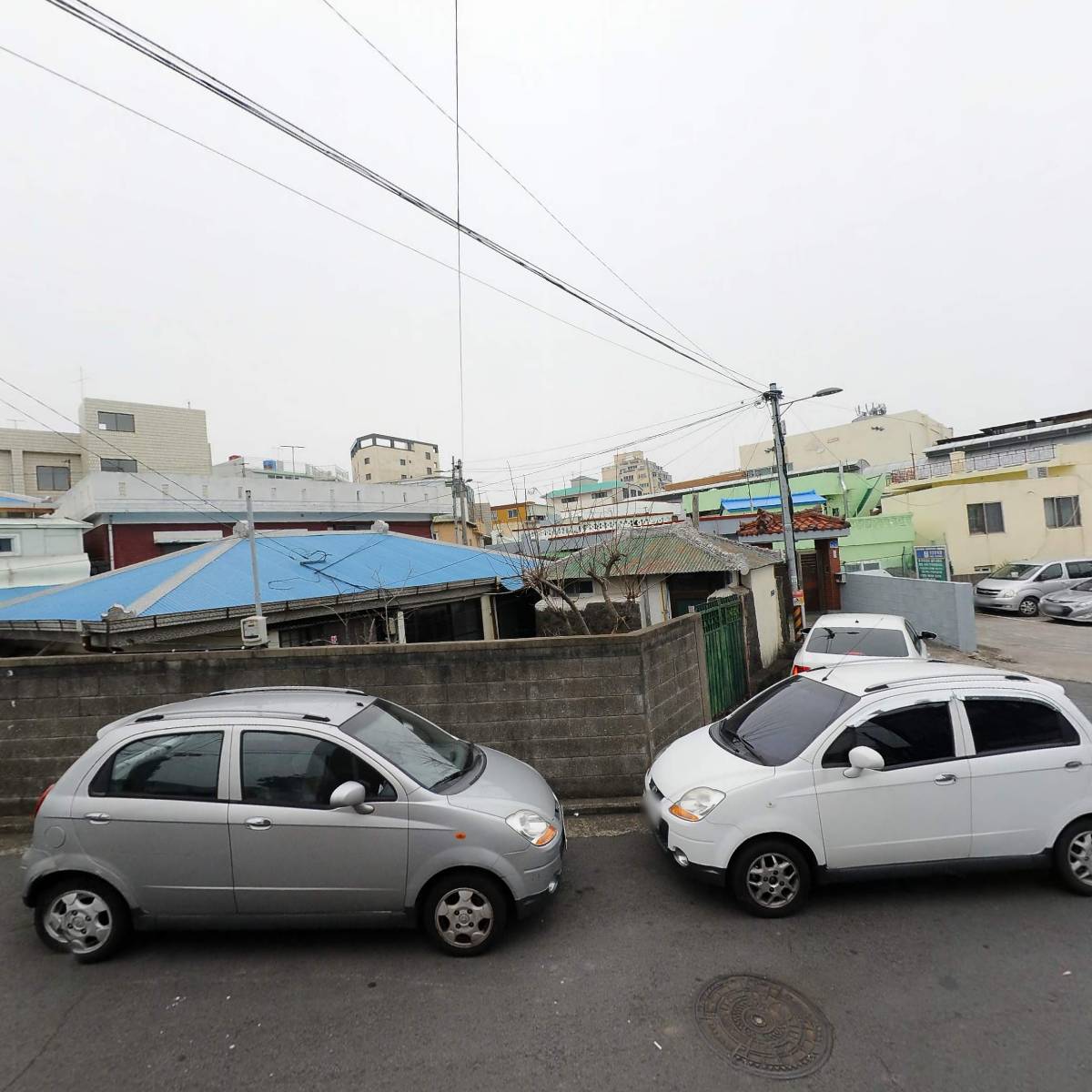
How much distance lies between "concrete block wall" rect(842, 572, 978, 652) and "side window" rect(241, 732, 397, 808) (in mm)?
14686

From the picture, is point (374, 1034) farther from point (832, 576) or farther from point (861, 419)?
point (861, 419)

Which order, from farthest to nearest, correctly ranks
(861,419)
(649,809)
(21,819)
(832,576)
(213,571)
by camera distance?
1. (861,419)
2. (832,576)
3. (213,571)
4. (21,819)
5. (649,809)

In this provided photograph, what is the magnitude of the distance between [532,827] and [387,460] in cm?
7857

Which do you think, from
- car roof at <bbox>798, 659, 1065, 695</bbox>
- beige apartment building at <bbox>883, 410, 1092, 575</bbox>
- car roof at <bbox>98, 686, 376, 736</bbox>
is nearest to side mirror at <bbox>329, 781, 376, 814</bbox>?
car roof at <bbox>98, 686, 376, 736</bbox>

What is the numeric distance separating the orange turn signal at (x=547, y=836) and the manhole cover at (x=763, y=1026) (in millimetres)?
1105

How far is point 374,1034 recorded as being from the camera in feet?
9.92

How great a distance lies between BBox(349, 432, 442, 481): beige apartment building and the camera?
78.2m

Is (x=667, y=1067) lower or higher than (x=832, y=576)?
lower

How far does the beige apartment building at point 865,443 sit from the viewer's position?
50.8 m

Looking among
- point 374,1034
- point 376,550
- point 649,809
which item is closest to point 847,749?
point 649,809

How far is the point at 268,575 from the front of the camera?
10.5m

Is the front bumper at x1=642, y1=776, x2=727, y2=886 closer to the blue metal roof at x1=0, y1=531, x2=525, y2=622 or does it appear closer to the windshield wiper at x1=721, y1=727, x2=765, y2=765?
the windshield wiper at x1=721, y1=727, x2=765, y2=765

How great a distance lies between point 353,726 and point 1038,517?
99.5ft

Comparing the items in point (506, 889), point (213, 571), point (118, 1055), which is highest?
point (213, 571)
